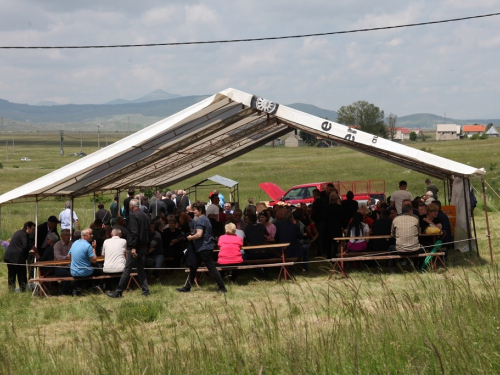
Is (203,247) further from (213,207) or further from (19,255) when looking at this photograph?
(213,207)

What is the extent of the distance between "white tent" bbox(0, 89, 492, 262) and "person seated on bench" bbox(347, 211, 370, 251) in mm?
1415

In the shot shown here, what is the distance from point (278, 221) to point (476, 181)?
2872cm

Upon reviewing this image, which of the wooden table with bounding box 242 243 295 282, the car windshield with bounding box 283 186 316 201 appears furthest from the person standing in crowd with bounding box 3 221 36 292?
the car windshield with bounding box 283 186 316 201

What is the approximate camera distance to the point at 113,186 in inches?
763

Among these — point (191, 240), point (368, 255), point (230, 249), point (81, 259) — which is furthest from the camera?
point (368, 255)

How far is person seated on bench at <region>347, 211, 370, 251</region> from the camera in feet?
43.6

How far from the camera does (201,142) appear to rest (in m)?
16.1

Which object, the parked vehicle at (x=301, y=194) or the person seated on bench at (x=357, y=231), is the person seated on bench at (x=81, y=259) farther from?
the parked vehicle at (x=301, y=194)

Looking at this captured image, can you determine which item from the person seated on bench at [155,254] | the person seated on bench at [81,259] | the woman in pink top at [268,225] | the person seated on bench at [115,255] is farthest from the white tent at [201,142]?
the woman in pink top at [268,225]

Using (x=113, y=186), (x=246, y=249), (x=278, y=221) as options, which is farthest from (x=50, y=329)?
(x=113, y=186)

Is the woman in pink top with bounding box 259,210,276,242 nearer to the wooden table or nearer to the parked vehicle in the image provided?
the wooden table

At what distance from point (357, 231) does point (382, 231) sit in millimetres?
695

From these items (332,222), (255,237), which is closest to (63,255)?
(255,237)

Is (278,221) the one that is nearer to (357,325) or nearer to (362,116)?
(357,325)
